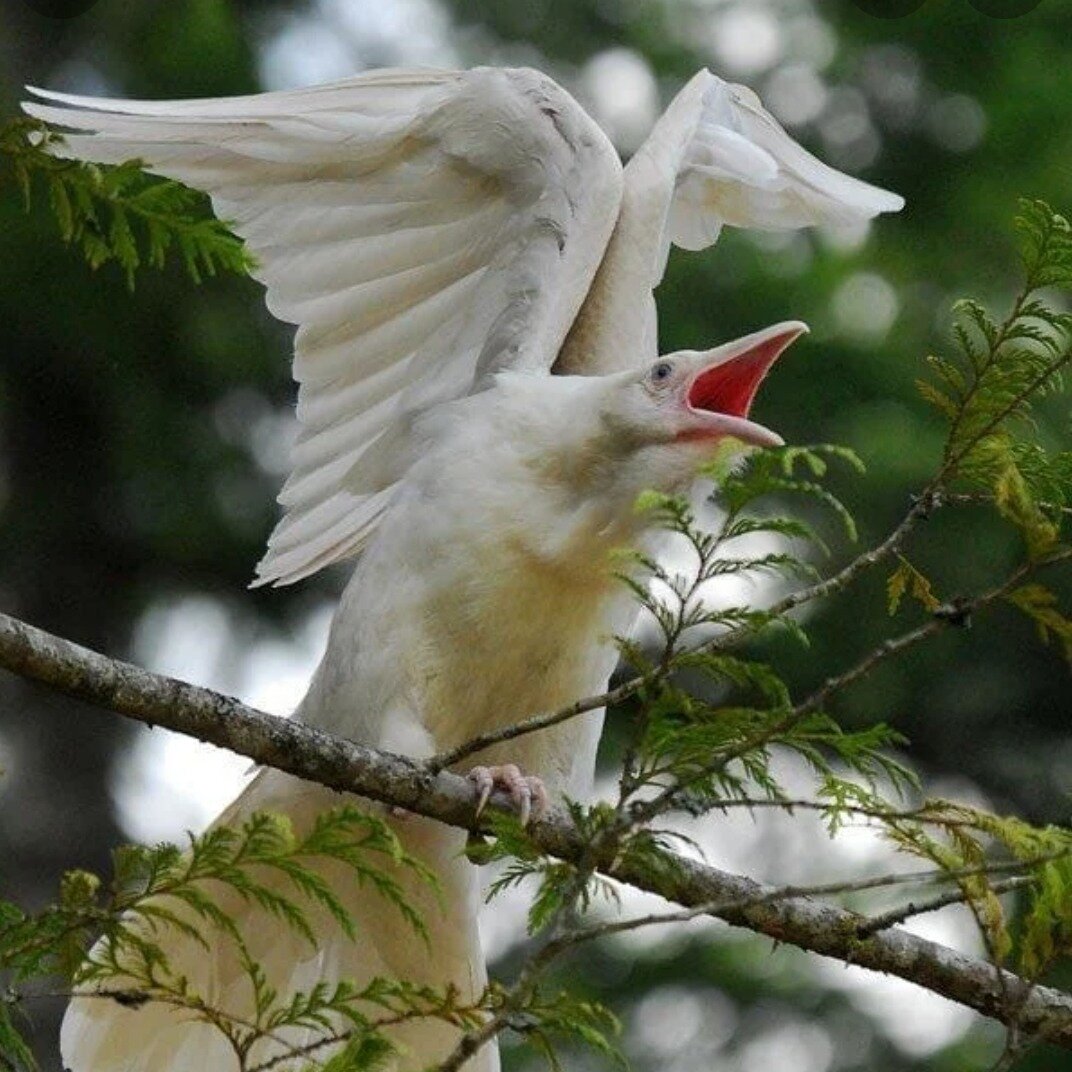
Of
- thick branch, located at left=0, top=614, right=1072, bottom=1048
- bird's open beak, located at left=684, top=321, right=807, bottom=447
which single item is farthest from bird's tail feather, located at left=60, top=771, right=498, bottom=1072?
bird's open beak, located at left=684, top=321, right=807, bottom=447

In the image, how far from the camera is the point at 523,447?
559cm

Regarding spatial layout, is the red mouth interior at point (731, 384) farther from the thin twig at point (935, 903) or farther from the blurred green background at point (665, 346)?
the blurred green background at point (665, 346)

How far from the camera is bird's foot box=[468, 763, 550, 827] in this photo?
188 inches

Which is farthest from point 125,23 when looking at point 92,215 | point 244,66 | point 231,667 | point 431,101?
point 92,215

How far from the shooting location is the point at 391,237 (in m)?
6.27

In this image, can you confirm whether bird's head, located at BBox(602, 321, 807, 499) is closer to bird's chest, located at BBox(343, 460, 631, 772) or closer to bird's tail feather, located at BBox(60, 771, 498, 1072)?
bird's chest, located at BBox(343, 460, 631, 772)

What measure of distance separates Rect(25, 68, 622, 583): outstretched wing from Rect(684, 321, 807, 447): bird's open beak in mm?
715

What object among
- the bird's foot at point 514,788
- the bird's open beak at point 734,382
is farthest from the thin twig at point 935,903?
the bird's open beak at point 734,382

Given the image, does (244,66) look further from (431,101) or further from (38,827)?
(431,101)

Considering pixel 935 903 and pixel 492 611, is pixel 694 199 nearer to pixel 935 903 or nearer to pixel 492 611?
pixel 492 611

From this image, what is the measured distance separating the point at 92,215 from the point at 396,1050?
1.32 metres

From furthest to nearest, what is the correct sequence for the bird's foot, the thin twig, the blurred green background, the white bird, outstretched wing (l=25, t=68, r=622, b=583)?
the blurred green background < outstretched wing (l=25, t=68, r=622, b=583) < the white bird < the bird's foot < the thin twig

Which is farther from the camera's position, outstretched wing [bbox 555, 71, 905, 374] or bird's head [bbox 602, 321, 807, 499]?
outstretched wing [bbox 555, 71, 905, 374]

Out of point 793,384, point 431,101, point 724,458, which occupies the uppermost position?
point 724,458
